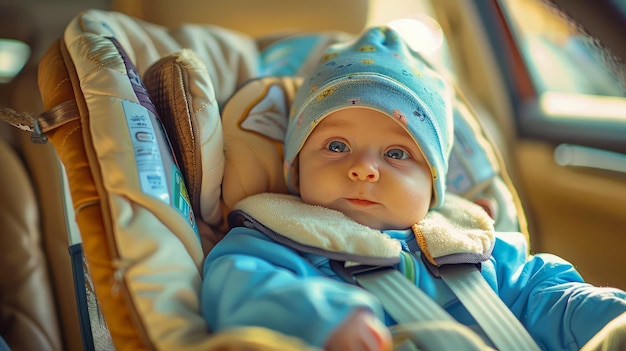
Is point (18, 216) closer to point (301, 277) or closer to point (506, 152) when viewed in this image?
point (301, 277)

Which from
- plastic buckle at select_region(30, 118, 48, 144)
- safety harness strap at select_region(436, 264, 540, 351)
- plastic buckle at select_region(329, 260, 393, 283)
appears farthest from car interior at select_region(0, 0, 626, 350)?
safety harness strap at select_region(436, 264, 540, 351)

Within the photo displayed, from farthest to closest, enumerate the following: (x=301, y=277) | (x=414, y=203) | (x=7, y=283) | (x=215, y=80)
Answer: (x=215, y=80) → (x=7, y=283) → (x=414, y=203) → (x=301, y=277)

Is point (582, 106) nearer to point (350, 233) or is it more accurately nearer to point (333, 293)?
point (350, 233)

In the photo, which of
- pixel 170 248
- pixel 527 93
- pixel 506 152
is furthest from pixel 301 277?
pixel 527 93

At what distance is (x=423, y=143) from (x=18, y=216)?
2.84 feet

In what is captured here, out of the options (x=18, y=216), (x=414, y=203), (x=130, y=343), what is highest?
(x=414, y=203)

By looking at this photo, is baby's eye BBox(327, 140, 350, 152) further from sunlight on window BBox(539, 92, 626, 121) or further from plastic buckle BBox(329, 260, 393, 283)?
sunlight on window BBox(539, 92, 626, 121)

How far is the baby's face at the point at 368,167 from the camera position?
1074mm

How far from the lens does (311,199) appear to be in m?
1.12

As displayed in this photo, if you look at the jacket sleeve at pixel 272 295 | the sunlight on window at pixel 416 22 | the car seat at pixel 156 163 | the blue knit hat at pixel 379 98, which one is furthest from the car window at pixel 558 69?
the jacket sleeve at pixel 272 295

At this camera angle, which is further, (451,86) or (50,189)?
(451,86)

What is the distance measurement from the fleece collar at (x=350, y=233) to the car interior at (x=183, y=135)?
5.3 inches

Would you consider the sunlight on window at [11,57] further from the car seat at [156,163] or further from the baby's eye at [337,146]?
the baby's eye at [337,146]

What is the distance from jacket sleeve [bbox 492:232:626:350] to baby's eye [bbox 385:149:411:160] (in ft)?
0.81
